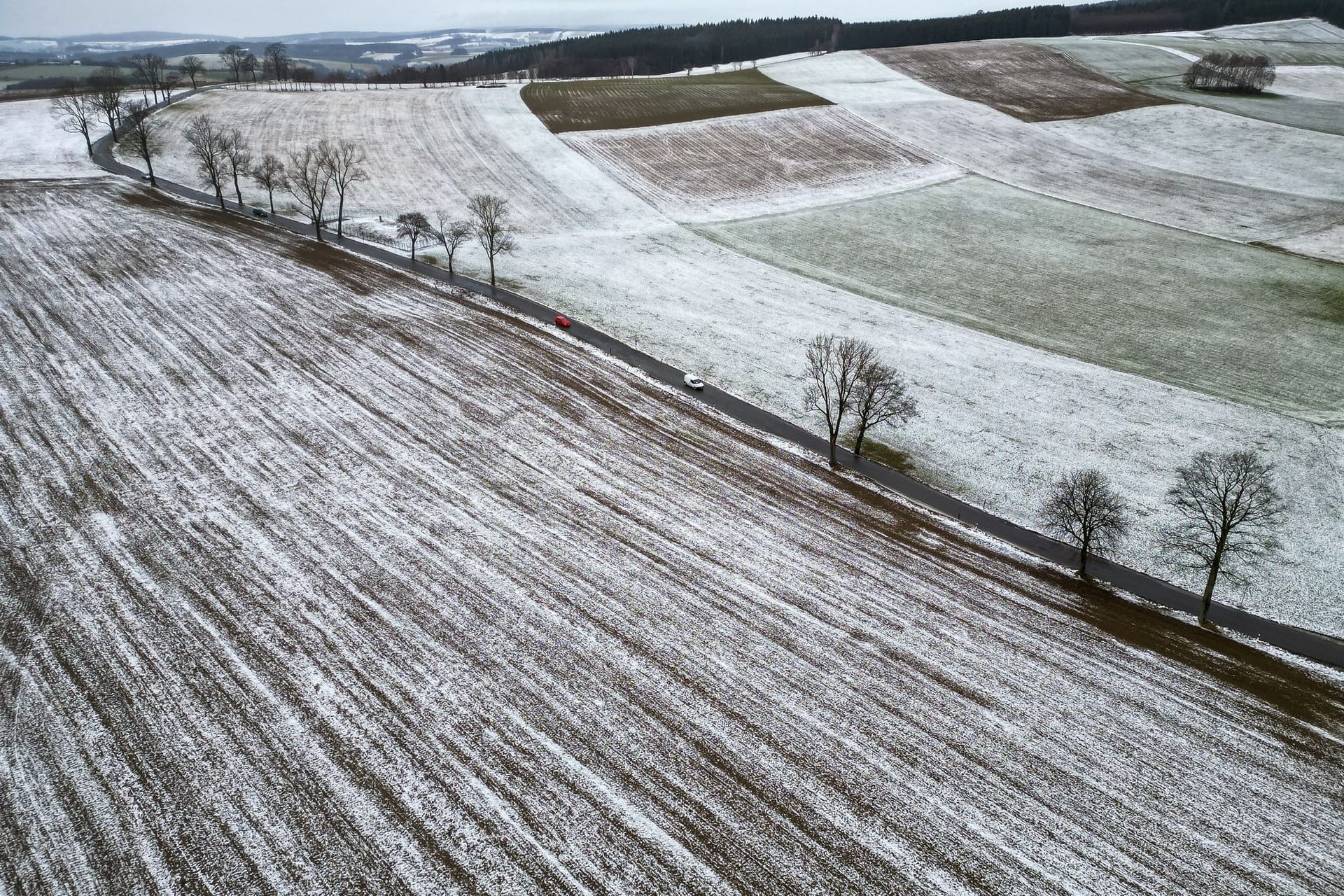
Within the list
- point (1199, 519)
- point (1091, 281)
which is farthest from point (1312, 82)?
point (1199, 519)

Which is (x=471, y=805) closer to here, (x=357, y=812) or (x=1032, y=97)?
(x=357, y=812)

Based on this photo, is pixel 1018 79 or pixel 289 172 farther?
pixel 1018 79

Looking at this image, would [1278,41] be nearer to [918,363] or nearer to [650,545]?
[918,363]

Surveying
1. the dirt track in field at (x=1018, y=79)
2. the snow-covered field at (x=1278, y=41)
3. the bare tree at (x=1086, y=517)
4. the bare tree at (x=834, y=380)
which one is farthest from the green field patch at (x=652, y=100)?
the snow-covered field at (x=1278, y=41)

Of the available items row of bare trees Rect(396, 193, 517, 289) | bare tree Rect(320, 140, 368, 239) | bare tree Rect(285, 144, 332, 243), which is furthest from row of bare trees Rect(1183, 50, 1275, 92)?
bare tree Rect(285, 144, 332, 243)

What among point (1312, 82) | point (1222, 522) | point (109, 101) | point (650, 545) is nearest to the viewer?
point (1222, 522)

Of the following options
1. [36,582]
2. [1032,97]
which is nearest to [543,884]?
[36,582]

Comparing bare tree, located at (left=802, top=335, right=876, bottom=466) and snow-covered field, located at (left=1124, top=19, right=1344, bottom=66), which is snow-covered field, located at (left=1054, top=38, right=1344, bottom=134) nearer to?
snow-covered field, located at (left=1124, top=19, right=1344, bottom=66)

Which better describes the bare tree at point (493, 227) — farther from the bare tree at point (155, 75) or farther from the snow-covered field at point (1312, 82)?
the snow-covered field at point (1312, 82)
